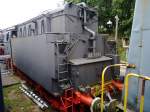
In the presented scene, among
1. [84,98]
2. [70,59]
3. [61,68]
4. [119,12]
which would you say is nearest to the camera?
[84,98]

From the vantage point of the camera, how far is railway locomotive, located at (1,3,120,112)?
5.23 metres

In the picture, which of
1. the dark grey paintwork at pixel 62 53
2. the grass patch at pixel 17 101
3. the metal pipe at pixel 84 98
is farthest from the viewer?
the grass patch at pixel 17 101

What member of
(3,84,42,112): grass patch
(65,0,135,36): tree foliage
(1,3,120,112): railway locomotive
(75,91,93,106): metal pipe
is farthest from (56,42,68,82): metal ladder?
(65,0,135,36): tree foliage

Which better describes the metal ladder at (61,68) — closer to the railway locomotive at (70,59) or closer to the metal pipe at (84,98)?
the railway locomotive at (70,59)

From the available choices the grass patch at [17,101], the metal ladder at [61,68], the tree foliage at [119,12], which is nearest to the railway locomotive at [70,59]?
the metal ladder at [61,68]

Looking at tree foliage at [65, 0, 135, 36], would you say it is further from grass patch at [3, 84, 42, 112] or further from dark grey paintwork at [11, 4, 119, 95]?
grass patch at [3, 84, 42, 112]

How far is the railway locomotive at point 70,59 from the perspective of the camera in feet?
17.1

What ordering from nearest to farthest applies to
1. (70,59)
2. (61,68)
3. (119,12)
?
(61,68) < (70,59) < (119,12)

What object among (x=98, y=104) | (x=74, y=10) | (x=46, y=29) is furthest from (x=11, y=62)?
(x=98, y=104)

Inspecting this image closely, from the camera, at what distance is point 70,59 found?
5.69 metres

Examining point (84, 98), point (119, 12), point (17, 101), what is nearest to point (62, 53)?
point (84, 98)

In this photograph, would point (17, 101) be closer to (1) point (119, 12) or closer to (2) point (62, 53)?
(2) point (62, 53)

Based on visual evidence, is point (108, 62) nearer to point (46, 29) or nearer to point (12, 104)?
point (46, 29)

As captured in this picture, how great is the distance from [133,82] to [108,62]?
9.94 ft
